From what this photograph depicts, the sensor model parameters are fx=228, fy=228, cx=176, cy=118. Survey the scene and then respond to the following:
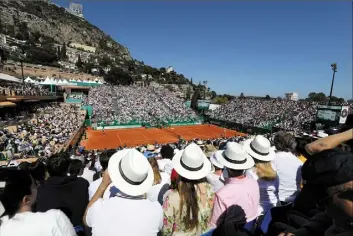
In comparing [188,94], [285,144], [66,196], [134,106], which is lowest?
[134,106]

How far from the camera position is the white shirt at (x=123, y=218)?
2068 millimetres

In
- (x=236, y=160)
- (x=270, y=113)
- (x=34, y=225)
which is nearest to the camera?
(x=34, y=225)

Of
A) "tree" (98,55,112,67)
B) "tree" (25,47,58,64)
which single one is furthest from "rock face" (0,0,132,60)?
"tree" (98,55,112,67)

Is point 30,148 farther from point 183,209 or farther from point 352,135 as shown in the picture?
point 352,135

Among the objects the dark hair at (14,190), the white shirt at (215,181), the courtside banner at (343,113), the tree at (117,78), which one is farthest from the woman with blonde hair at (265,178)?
the tree at (117,78)

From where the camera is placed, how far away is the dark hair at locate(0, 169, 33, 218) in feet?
6.28

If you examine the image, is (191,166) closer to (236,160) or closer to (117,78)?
(236,160)

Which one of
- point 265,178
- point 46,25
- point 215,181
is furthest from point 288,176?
point 46,25

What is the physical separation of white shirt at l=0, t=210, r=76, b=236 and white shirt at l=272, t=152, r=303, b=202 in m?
3.05

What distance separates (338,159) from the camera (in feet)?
3.80

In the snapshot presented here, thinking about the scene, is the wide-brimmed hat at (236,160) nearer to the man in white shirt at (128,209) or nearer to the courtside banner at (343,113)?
the man in white shirt at (128,209)

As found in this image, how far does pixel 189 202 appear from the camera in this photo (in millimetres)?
2445

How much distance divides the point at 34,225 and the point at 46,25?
13423cm

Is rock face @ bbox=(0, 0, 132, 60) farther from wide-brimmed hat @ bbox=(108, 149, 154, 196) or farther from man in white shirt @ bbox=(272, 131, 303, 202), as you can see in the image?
man in white shirt @ bbox=(272, 131, 303, 202)
